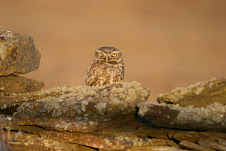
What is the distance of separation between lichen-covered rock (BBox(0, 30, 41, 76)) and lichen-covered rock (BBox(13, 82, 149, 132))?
1.70 m

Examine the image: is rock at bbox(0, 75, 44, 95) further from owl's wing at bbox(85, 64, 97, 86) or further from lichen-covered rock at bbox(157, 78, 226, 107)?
lichen-covered rock at bbox(157, 78, 226, 107)

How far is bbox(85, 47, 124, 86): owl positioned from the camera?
8.76 m

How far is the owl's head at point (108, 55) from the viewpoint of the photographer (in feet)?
29.5

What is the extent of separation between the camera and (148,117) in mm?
4848

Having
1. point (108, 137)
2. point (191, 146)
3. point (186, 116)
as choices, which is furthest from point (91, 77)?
point (191, 146)

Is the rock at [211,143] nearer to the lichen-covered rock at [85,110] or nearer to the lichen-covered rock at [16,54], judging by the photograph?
the lichen-covered rock at [85,110]

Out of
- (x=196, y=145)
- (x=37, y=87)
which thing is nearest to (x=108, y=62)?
(x=37, y=87)

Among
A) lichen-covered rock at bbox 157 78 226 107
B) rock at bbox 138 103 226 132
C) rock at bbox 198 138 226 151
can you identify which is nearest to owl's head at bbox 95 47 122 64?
lichen-covered rock at bbox 157 78 226 107

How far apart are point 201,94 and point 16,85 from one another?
4084 millimetres

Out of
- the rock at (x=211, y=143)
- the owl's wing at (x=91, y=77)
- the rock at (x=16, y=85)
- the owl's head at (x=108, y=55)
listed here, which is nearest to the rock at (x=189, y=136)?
the rock at (x=211, y=143)

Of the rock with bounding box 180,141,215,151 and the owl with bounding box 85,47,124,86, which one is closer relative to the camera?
the rock with bounding box 180,141,215,151

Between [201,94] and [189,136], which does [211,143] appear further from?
[201,94]

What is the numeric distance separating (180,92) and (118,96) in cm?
103

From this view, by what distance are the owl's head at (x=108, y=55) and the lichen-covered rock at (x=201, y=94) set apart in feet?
12.2
